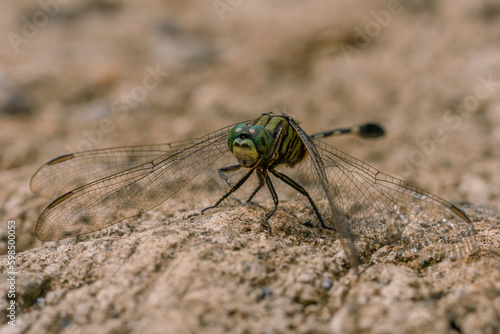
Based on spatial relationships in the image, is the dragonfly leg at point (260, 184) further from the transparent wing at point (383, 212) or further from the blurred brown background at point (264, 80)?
the blurred brown background at point (264, 80)

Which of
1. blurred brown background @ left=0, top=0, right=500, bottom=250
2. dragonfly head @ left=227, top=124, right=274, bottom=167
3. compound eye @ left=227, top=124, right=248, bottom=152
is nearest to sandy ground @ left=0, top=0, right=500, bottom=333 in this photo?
blurred brown background @ left=0, top=0, right=500, bottom=250

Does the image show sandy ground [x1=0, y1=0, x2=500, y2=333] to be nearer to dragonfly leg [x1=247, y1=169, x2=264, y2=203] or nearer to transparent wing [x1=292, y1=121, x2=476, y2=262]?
transparent wing [x1=292, y1=121, x2=476, y2=262]

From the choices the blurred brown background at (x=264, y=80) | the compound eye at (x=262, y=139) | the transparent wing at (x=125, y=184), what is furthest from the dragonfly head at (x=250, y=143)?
the blurred brown background at (x=264, y=80)

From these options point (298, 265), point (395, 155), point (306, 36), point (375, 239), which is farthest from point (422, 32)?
point (298, 265)

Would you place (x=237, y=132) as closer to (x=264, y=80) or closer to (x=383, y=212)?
(x=383, y=212)

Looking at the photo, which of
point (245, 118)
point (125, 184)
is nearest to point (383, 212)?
point (125, 184)

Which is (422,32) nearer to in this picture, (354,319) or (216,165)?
(216,165)

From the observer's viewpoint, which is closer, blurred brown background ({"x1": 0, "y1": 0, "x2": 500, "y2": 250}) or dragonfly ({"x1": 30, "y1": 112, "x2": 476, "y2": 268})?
dragonfly ({"x1": 30, "y1": 112, "x2": 476, "y2": 268})
